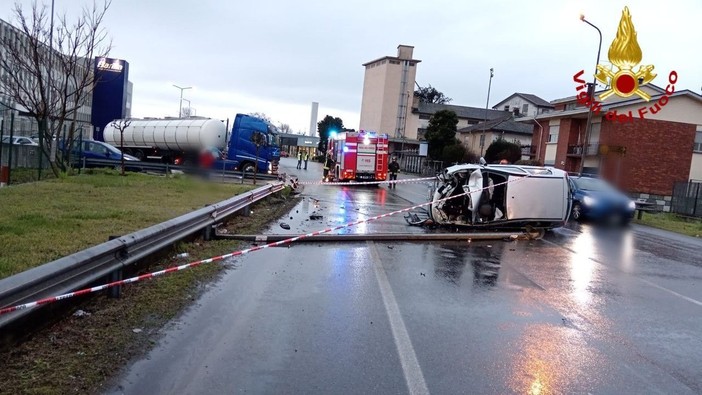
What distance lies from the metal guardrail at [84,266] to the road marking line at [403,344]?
113 inches

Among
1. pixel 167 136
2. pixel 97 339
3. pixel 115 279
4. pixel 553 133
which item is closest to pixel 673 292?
pixel 115 279

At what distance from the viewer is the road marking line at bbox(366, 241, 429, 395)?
4.29 meters

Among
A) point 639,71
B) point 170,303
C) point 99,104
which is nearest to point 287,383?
point 170,303

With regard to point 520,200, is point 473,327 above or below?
below

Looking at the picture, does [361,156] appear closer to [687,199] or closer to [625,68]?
[625,68]

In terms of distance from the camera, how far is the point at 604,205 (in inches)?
771

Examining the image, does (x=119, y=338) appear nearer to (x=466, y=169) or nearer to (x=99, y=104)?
(x=466, y=169)

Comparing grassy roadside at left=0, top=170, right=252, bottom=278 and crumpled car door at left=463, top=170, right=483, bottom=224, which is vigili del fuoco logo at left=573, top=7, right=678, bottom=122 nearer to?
crumpled car door at left=463, top=170, right=483, bottom=224

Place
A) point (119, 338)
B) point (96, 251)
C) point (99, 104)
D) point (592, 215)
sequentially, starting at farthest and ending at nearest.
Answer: point (99, 104) < point (592, 215) < point (96, 251) < point (119, 338)

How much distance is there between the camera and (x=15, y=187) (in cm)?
1560

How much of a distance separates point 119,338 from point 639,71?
3118 centimetres

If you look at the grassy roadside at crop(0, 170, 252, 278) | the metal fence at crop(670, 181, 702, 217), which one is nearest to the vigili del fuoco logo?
the metal fence at crop(670, 181, 702, 217)

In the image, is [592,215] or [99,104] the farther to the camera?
[99,104]

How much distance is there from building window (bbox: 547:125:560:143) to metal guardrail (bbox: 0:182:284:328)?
44146 millimetres
